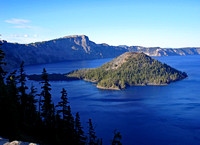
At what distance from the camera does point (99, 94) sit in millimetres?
136750

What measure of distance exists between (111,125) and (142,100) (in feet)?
145

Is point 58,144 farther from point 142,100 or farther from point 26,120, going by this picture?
point 142,100

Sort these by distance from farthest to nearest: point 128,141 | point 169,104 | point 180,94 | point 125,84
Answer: point 125,84, point 180,94, point 169,104, point 128,141

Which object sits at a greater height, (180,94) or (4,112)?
(4,112)

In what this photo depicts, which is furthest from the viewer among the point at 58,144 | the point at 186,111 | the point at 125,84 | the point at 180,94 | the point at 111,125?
the point at 125,84

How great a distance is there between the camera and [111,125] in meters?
79.9

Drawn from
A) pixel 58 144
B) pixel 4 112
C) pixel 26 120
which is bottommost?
pixel 58 144

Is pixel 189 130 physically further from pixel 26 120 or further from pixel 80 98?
pixel 80 98

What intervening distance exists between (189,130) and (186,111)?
22174mm

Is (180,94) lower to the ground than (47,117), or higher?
lower

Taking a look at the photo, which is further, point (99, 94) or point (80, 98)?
point (99, 94)

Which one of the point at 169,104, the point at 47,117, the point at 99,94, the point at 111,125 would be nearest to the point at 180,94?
the point at 169,104

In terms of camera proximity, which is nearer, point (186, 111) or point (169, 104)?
point (186, 111)

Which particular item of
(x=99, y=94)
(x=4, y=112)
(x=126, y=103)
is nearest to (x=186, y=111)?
(x=126, y=103)
